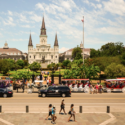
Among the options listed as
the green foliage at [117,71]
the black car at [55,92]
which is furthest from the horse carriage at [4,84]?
the green foliage at [117,71]

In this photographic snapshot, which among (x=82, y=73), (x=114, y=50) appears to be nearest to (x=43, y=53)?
(x=114, y=50)

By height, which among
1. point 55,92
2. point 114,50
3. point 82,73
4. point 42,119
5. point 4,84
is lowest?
point 42,119

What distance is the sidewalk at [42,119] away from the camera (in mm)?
12156

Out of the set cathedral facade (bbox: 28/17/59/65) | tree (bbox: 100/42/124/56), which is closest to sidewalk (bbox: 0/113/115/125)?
tree (bbox: 100/42/124/56)

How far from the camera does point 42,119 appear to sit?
12945 mm

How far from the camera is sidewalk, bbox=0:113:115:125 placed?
39.9 feet

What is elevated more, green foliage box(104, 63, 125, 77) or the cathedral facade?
the cathedral facade

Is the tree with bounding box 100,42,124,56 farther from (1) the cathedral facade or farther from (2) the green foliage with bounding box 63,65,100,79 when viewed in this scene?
(1) the cathedral facade

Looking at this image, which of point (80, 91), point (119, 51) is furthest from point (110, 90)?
point (119, 51)

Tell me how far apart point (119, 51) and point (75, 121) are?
247 feet

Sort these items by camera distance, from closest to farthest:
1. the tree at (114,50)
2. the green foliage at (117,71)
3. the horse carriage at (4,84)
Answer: the horse carriage at (4,84) < the green foliage at (117,71) < the tree at (114,50)

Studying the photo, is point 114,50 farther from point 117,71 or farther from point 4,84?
point 4,84

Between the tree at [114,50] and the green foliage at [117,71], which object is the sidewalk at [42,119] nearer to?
the green foliage at [117,71]

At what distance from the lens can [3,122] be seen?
1227 centimetres
